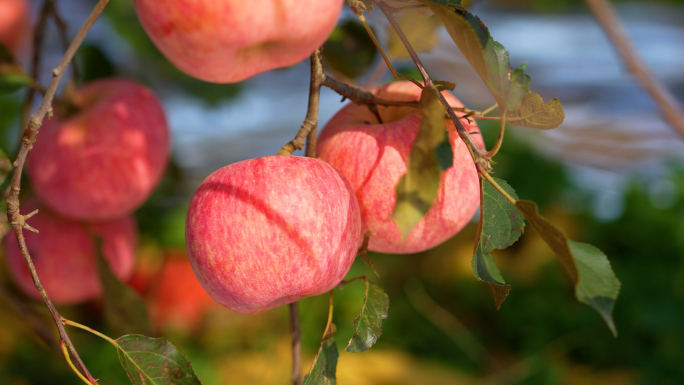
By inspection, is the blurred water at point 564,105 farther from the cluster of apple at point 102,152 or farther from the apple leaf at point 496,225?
the apple leaf at point 496,225

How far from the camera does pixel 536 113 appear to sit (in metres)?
0.24

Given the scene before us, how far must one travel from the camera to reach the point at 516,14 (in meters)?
2.65

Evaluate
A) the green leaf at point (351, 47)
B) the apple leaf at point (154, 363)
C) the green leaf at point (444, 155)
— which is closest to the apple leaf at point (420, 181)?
the green leaf at point (444, 155)

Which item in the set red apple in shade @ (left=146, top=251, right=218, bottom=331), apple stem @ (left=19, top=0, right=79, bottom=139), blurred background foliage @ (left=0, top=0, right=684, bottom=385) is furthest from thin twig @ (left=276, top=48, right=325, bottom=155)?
red apple in shade @ (left=146, top=251, right=218, bottom=331)

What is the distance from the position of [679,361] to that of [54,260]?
3.02ft

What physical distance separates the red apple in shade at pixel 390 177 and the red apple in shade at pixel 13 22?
1.72 feet

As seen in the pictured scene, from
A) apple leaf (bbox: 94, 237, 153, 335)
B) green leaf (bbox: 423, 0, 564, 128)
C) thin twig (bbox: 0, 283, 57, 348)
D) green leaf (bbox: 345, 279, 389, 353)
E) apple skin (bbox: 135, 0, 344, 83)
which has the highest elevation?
apple skin (bbox: 135, 0, 344, 83)

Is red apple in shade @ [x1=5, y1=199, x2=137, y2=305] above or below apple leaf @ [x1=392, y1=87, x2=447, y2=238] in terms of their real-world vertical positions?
below

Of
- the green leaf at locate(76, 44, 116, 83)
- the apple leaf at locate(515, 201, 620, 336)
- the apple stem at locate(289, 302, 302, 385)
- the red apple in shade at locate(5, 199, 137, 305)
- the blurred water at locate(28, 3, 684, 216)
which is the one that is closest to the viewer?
the apple leaf at locate(515, 201, 620, 336)

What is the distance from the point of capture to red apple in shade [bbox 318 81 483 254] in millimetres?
291

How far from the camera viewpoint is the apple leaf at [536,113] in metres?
0.23

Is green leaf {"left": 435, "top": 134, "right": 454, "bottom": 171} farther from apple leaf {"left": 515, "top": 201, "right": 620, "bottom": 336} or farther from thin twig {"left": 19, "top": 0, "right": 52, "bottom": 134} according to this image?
thin twig {"left": 19, "top": 0, "right": 52, "bottom": 134}

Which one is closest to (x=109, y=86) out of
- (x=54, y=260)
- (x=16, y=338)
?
(x=54, y=260)

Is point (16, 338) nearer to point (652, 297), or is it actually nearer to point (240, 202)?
point (240, 202)
